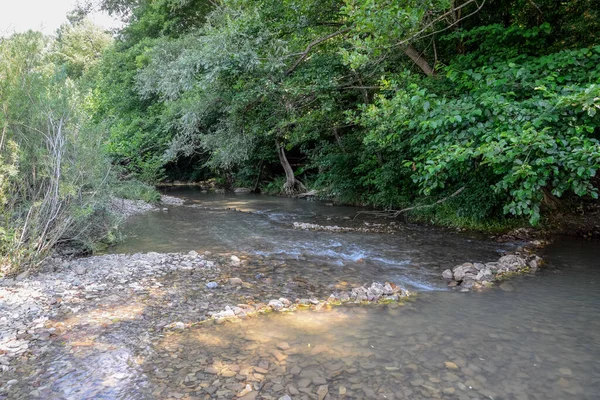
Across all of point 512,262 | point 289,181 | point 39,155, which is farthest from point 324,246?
point 289,181

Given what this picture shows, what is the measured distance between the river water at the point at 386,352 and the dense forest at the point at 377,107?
4.83 feet

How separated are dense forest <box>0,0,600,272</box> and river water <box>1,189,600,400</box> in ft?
4.83

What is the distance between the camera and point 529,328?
471 cm

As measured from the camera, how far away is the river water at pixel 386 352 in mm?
3486

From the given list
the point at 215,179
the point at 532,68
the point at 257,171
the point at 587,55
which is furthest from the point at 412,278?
the point at 215,179

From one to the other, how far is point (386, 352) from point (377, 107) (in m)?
6.91

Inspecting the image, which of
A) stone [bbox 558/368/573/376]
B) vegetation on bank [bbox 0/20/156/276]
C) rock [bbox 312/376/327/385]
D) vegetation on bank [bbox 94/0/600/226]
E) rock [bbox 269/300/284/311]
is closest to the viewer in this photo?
rock [bbox 312/376/327/385]

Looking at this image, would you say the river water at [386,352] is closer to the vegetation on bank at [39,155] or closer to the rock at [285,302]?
the rock at [285,302]

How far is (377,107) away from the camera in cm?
968

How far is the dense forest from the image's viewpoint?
601cm

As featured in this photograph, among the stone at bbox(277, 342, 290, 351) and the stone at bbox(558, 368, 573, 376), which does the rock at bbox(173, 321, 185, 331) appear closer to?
the stone at bbox(277, 342, 290, 351)

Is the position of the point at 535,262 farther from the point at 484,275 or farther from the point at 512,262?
the point at 484,275

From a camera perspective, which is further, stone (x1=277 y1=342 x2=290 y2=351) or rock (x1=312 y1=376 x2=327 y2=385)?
stone (x1=277 y1=342 x2=290 y2=351)

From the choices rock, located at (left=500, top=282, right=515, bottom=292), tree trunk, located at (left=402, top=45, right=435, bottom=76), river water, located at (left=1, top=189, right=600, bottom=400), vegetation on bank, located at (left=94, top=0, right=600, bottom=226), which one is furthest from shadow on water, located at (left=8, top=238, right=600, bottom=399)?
tree trunk, located at (left=402, top=45, right=435, bottom=76)
